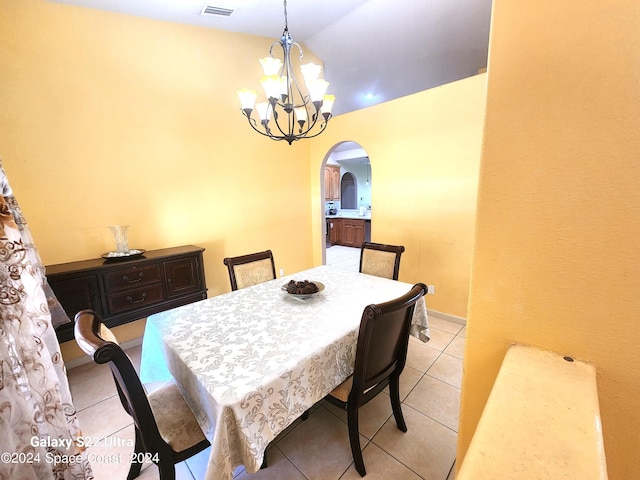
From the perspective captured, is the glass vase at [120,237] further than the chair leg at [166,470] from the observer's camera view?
Yes

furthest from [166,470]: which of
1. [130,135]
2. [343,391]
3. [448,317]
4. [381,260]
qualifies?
[448,317]

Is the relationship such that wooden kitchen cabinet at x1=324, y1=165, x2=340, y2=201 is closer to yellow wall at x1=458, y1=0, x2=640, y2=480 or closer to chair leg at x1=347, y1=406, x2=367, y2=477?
chair leg at x1=347, y1=406, x2=367, y2=477

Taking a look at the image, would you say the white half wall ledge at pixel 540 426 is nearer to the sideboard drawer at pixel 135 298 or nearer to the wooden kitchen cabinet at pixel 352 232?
the sideboard drawer at pixel 135 298

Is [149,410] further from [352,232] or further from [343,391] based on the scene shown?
[352,232]

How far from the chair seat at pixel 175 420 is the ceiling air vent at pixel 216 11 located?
320 centimetres

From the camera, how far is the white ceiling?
2.53 metres

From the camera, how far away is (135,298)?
230 centimetres

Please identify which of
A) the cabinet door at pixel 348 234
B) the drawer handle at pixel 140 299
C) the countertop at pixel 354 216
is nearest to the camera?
the drawer handle at pixel 140 299

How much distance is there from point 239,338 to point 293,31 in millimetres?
3677

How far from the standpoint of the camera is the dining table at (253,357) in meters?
0.98

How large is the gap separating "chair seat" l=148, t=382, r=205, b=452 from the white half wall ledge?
1.19 m

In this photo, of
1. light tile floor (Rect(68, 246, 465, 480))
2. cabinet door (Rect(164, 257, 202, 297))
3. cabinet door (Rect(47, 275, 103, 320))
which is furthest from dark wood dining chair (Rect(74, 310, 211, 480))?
cabinet door (Rect(164, 257, 202, 297))

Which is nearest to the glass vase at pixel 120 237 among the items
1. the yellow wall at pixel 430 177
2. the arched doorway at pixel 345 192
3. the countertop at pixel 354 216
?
the yellow wall at pixel 430 177

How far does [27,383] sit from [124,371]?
12.9 inches
